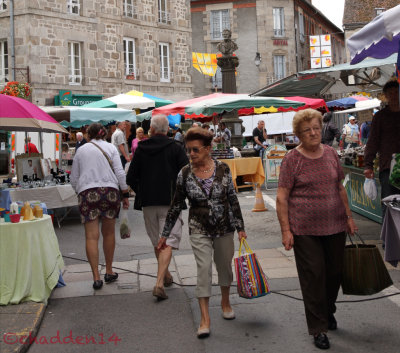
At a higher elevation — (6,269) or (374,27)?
(374,27)

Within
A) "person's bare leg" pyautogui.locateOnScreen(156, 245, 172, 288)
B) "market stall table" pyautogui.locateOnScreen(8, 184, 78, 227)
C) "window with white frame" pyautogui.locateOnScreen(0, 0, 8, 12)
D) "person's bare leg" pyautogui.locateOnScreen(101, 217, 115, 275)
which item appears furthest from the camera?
"window with white frame" pyautogui.locateOnScreen(0, 0, 8, 12)

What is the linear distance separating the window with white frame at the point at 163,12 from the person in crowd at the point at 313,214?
2731cm

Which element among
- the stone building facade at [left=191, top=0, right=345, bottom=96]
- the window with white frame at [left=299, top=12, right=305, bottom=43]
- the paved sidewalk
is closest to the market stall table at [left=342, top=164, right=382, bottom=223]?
the paved sidewalk

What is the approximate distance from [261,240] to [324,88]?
391 cm

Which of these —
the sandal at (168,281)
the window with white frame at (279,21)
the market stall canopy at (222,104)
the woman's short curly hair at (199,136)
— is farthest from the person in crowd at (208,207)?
the window with white frame at (279,21)

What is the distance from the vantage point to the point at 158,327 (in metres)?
5.09

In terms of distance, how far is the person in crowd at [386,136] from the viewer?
679 centimetres

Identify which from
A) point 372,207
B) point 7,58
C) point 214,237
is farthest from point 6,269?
point 7,58

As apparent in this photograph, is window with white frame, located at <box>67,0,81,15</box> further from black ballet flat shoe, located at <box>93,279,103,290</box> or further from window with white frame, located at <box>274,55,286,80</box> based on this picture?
black ballet flat shoe, located at <box>93,279,103,290</box>

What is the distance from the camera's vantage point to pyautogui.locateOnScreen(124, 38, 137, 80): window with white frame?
28750 millimetres

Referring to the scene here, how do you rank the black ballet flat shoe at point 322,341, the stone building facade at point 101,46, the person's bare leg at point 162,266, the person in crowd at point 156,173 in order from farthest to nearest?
the stone building facade at point 101,46, the person in crowd at point 156,173, the person's bare leg at point 162,266, the black ballet flat shoe at point 322,341

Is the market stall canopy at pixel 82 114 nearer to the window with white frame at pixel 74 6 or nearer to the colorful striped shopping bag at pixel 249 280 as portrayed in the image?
the colorful striped shopping bag at pixel 249 280

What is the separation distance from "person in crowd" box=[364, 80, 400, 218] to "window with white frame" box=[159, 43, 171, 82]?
24208 millimetres

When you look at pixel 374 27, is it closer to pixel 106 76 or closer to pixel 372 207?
pixel 372 207
